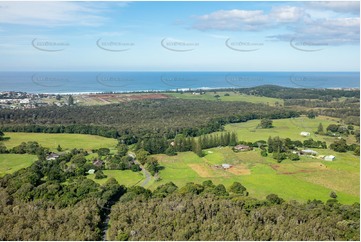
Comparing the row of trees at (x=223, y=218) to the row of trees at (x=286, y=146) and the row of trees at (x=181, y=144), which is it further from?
the row of trees at (x=181, y=144)

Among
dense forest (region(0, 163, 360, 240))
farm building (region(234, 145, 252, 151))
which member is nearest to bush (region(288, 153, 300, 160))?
farm building (region(234, 145, 252, 151))

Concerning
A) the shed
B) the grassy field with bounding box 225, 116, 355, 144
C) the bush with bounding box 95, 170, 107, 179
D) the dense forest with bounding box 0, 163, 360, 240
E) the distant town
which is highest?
the distant town

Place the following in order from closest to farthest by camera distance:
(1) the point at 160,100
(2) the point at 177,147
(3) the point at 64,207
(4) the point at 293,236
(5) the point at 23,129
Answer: (4) the point at 293,236
(3) the point at 64,207
(2) the point at 177,147
(5) the point at 23,129
(1) the point at 160,100

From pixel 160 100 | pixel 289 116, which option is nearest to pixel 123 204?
pixel 289 116

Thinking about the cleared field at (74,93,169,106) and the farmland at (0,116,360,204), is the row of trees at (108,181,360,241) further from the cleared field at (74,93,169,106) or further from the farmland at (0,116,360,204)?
the cleared field at (74,93,169,106)

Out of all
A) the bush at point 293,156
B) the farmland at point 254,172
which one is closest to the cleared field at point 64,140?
the farmland at point 254,172

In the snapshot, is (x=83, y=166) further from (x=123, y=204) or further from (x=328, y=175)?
(x=328, y=175)
